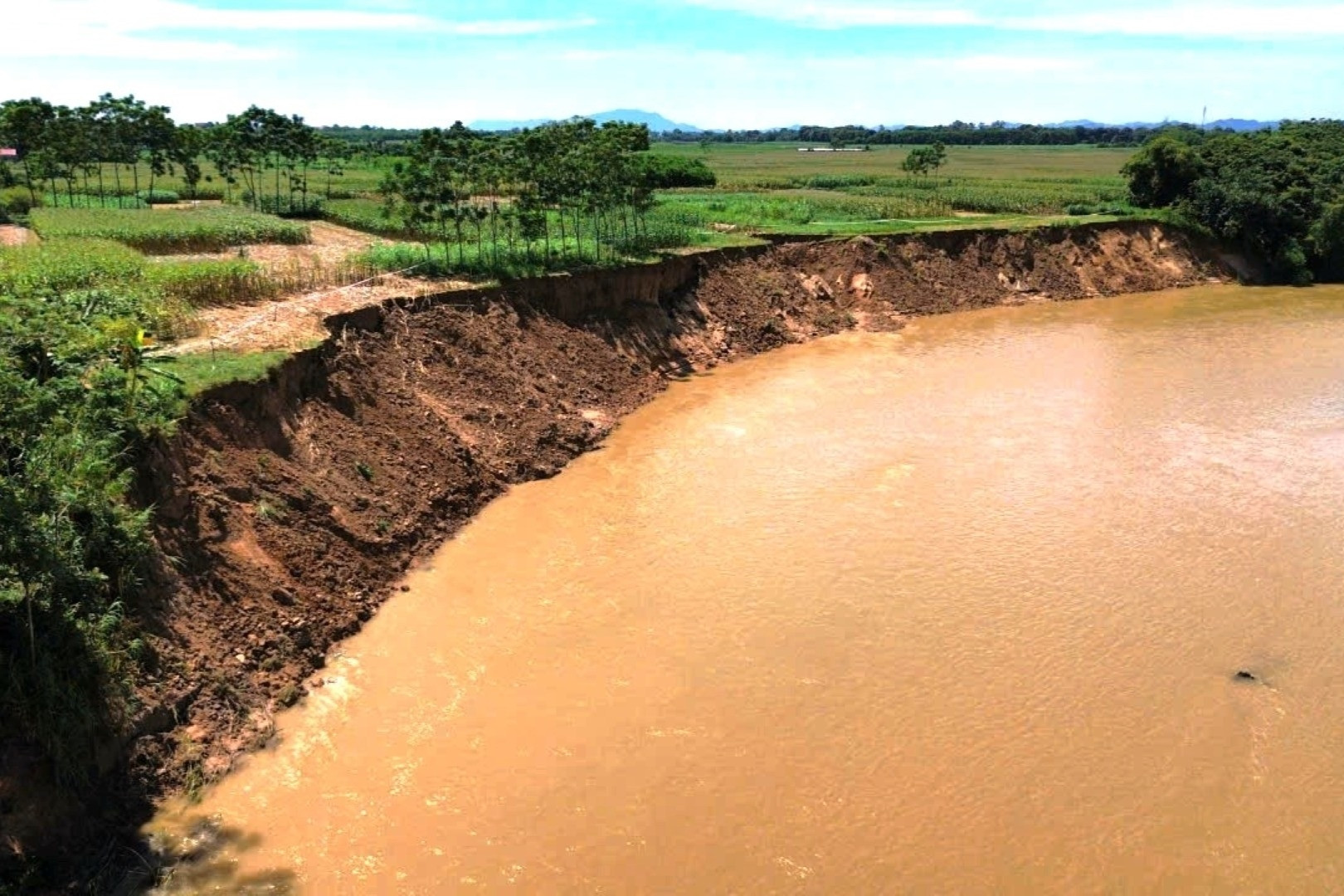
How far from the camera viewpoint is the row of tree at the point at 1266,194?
44656 mm

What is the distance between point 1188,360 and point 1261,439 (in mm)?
8788

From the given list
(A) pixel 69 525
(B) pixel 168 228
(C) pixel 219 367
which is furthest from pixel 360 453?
(B) pixel 168 228

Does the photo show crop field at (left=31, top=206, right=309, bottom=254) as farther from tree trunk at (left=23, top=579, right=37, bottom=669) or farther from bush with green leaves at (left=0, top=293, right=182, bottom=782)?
tree trunk at (left=23, top=579, right=37, bottom=669)

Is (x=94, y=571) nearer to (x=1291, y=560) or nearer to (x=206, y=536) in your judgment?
(x=206, y=536)

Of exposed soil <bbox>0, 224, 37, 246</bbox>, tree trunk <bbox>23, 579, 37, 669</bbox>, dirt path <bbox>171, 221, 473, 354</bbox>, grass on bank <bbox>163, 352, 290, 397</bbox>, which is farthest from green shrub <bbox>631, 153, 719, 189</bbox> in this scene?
tree trunk <bbox>23, 579, 37, 669</bbox>

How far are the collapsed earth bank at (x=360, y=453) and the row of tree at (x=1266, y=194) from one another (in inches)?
799

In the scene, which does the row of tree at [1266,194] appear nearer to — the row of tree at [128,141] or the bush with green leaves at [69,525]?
the row of tree at [128,141]

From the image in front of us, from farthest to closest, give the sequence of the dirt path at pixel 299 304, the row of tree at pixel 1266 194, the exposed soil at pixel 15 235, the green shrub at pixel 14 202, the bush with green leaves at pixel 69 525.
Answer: the row of tree at pixel 1266 194 < the green shrub at pixel 14 202 < the exposed soil at pixel 15 235 < the dirt path at pixel 299 304 < the bush with green leaves at pixel 69 525

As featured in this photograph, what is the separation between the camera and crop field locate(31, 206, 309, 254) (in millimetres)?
28625

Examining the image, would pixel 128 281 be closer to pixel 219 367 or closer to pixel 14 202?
pixel 219 367

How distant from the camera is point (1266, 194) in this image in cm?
4431

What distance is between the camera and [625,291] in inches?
1165

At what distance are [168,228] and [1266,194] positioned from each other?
46.3m

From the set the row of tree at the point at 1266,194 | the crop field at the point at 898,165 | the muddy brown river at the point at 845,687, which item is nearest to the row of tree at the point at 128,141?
the muddy brown river at the point at 845,687
